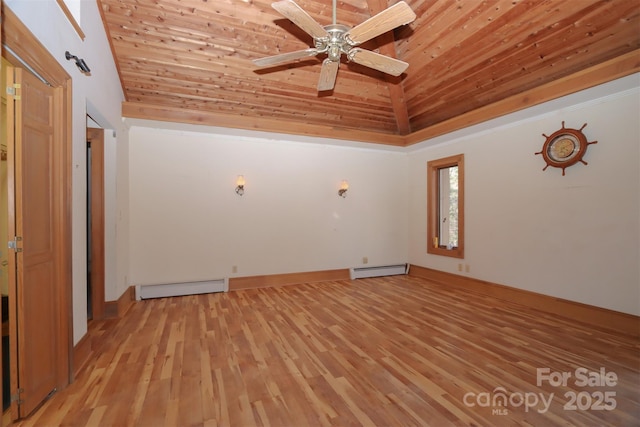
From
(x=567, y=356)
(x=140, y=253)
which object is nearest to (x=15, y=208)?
(x=140, y=253)

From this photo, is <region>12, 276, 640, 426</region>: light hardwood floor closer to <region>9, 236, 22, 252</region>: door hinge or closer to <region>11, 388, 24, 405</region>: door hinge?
<region>11, 388, 24, 405</region>: door hinge

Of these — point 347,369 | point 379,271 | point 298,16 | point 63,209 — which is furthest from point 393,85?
point 63,209

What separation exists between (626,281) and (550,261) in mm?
731

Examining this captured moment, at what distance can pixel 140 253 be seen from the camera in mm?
4352

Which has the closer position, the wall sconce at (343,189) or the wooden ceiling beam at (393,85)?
the wooden ceiling beam at (393,85)

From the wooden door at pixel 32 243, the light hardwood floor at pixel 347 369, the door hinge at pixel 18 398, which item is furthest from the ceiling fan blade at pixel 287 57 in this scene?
the door hinge at pixel 18 398

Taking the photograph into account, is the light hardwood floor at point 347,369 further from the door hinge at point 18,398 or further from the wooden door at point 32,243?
the wooden door at point 32,243

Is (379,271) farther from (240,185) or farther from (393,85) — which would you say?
(393,85)

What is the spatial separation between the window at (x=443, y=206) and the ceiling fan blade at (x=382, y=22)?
11.0 feet

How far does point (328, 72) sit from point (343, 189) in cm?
280

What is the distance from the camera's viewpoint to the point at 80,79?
2455 mm

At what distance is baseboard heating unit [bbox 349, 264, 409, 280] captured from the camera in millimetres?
5700

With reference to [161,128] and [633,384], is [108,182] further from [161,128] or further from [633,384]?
[633,384]

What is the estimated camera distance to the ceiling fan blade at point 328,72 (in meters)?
2.87
